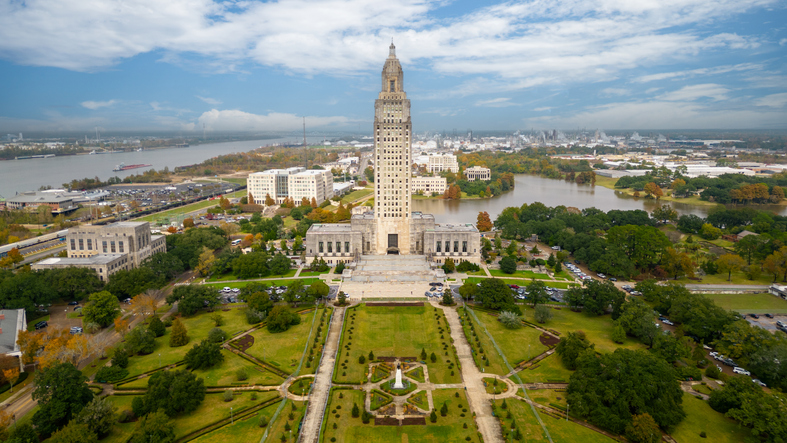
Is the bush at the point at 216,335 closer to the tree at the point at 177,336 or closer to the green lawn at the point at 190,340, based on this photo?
the green lawn at the point at 190,340

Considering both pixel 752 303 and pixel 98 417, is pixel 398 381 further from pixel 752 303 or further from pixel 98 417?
pixel 752 303

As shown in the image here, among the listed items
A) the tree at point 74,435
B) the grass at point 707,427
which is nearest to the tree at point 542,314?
the grass at point 707,427

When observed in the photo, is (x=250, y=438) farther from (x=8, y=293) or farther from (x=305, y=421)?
(x=8, y=293)

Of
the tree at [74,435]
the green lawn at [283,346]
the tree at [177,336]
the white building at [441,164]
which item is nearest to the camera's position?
the tree at [74,435]

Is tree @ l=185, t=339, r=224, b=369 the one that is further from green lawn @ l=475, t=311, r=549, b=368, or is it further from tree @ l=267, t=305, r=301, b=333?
green lawn @ l=475, t=311, r=549, b=368

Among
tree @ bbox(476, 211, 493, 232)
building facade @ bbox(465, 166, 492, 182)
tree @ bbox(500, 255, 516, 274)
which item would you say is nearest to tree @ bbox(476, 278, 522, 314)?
tree @ bbox(500, 255, 516, 274)
